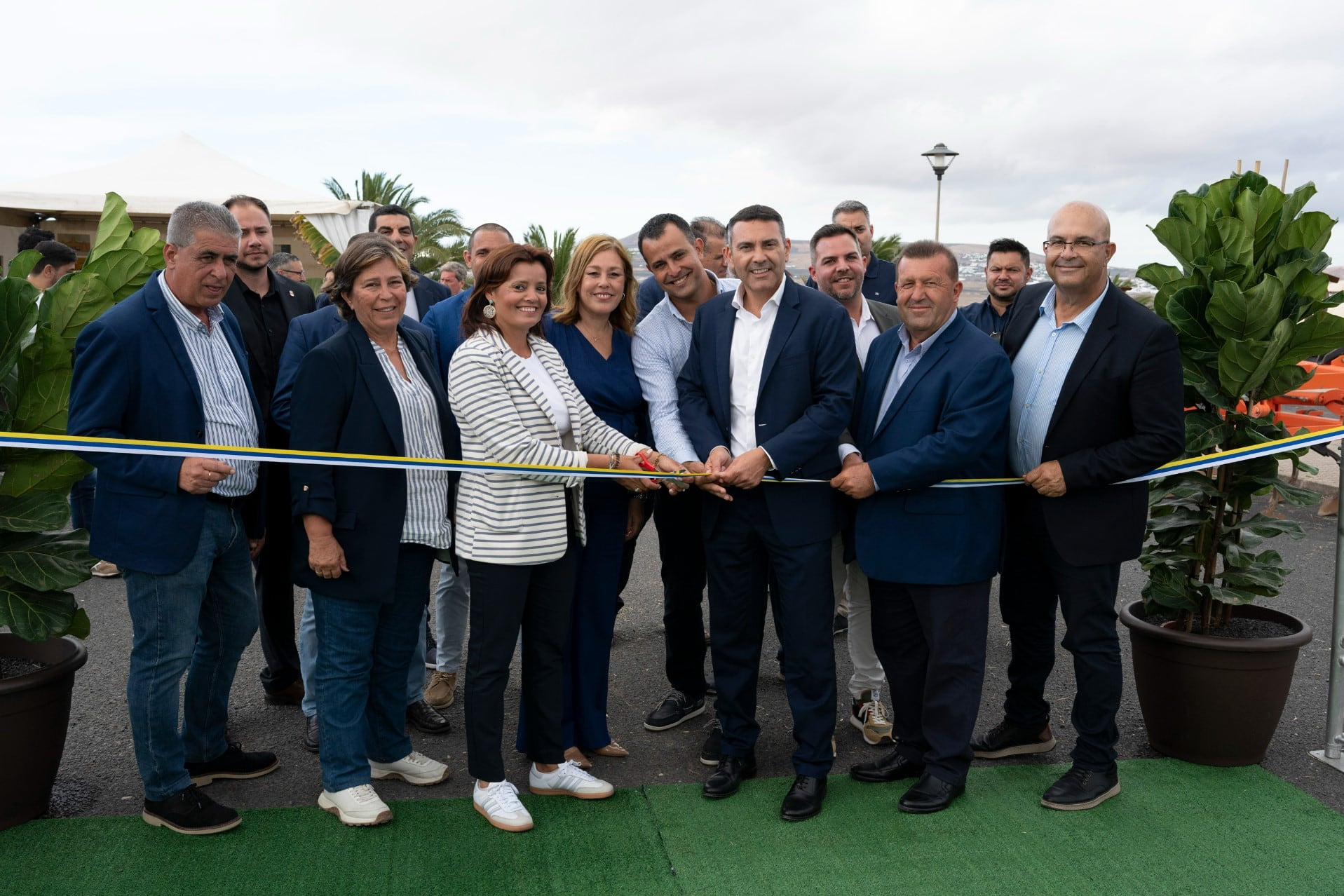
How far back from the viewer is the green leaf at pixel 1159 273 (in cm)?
401

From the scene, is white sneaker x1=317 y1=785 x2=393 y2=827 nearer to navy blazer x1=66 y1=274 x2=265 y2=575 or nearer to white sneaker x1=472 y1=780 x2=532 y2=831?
white sneaker x1=472 y1=780 x2=532 y2=831

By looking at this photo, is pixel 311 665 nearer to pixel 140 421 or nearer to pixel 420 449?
pixel 420 449

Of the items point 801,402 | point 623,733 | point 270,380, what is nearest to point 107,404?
point 270,380

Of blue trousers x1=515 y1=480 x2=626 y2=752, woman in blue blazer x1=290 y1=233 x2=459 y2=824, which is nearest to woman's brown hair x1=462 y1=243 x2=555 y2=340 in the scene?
woman in blue blazer x1=290 y1=233 x2=459 y2=824

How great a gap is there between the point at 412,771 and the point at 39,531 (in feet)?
5.16

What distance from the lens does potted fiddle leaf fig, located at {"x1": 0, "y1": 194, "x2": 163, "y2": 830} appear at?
3.28 metres

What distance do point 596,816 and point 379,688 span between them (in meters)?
0.95

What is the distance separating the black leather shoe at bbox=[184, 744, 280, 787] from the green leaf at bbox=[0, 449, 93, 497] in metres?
1.16

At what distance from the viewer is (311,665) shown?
3961 mm

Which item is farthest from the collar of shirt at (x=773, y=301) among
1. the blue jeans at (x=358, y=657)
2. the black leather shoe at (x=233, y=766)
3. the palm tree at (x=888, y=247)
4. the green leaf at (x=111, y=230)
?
the palm tree at (x=888, y=247)

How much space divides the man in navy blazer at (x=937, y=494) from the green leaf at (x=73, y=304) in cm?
281

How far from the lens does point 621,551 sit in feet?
12.6

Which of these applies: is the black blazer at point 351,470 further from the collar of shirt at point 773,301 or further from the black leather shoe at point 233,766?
the collar of shirt at point 773,301

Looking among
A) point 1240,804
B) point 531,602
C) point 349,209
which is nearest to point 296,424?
point 531,602
